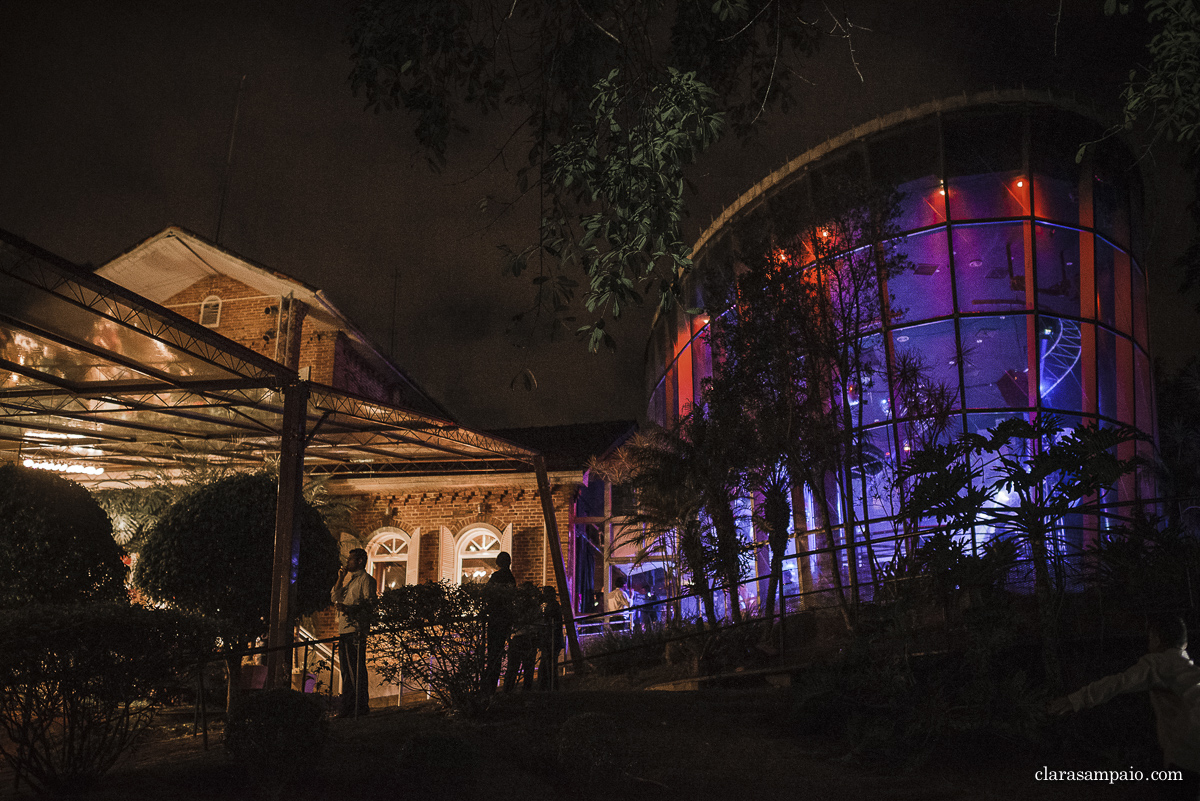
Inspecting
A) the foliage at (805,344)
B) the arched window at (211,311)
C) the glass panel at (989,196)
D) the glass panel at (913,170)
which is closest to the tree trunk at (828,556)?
the foliage at (805,344)

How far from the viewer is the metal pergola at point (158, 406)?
28.1 feet

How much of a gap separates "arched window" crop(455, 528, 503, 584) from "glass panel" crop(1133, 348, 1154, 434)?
44.2ft

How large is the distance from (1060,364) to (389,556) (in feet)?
47.1

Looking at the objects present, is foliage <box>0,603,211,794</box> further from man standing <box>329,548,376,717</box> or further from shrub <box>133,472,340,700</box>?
shrub <box>133,472,340,700</box>

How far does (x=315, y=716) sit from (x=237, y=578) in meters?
6.02

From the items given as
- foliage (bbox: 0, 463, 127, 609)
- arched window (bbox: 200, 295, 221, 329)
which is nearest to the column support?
foliage (bbox: 0, 463, 127, 609)

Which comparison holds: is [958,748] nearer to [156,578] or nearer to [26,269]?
[26,269]

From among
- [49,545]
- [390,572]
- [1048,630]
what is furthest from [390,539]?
[1048,630]

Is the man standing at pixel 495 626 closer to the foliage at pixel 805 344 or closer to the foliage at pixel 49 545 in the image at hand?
the foliage at pixel 49 545

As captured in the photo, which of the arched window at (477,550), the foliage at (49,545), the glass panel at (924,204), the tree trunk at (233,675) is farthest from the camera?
the arched window at (477,550)

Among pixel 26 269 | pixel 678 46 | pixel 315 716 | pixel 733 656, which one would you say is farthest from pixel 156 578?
pixel 678 46

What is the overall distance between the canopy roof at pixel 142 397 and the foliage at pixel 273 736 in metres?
4.03

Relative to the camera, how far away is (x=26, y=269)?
24.7ft

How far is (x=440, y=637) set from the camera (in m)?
7.55
